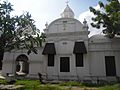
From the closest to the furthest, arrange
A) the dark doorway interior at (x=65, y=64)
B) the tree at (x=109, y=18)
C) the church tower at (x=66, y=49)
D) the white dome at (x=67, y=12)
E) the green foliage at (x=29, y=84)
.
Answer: the green foliage at (x=29, y=84)
the tree at (x=109, y=18)
the church tower at (x=66, y=49)
the dark doorway interior at (x=65, y=64)
the white dome at (x=67, y=12)

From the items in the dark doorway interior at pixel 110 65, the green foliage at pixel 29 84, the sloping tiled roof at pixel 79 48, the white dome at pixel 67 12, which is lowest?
the green foliage at pixel 29 84

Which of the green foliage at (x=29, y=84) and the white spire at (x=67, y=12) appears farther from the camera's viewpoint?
the white spire at (x=67, y=12)

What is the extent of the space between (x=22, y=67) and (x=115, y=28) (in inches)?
903

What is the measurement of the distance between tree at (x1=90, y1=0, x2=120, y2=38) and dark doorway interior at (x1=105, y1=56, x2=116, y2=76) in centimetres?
308

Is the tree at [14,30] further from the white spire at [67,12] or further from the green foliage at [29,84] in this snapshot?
the white spire at [67,12]

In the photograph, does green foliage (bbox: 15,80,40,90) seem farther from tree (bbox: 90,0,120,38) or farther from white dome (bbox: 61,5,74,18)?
white dome (bbox: 61,5,74,18)

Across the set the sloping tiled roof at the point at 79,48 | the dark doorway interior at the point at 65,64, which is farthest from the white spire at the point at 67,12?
the dark doorway interior at the point at 65,64

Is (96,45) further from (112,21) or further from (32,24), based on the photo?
(32,24)

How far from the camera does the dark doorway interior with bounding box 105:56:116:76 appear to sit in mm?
22609

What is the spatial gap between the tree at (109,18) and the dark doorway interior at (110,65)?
121 inches

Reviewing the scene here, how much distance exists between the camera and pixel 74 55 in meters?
23.7

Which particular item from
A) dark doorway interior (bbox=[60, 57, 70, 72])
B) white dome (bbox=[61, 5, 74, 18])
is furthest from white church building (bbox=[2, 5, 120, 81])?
white dome (bbox=[61, 5, 74, 18])

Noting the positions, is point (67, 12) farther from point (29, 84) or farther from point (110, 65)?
point (29, 84)

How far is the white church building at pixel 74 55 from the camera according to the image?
23.0 metres
